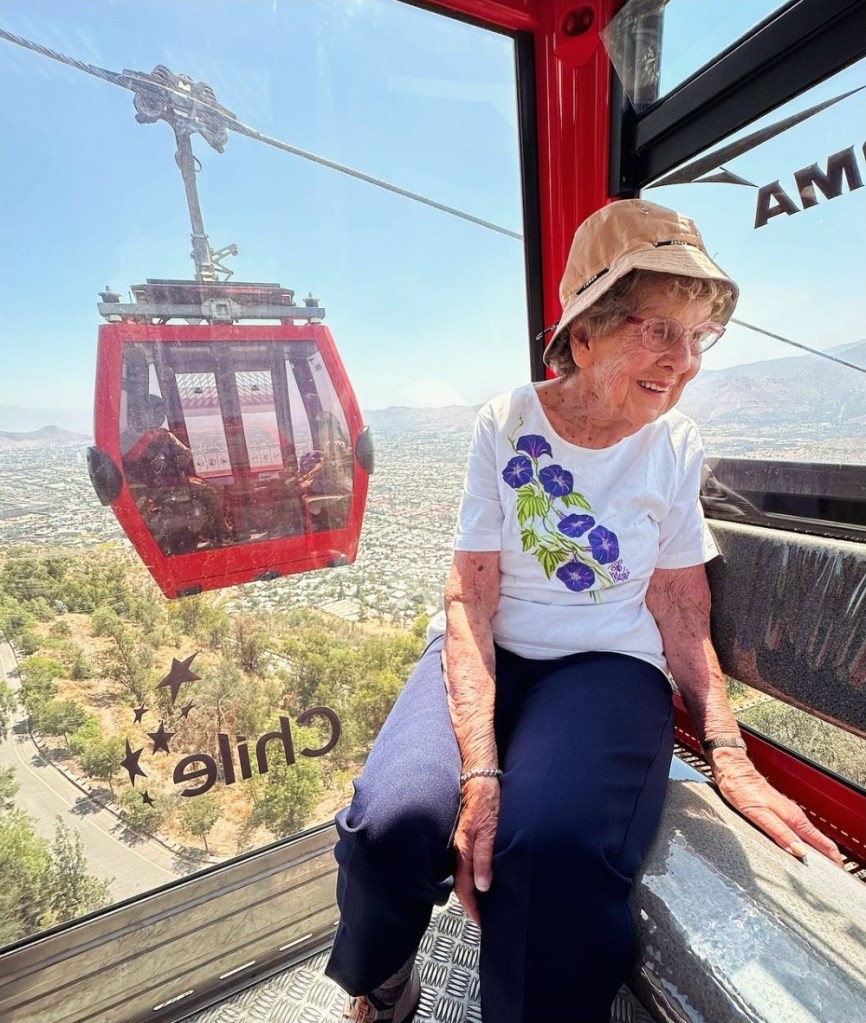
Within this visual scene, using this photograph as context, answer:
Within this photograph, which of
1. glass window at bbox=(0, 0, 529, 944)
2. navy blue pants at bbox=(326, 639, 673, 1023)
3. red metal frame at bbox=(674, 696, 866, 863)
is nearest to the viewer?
navy blue pants at bbox=(326, 639, 673, 1023)

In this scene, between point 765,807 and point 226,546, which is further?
point 226,546

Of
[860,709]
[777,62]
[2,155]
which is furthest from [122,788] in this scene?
[777,62]

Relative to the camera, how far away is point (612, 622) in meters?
1.19

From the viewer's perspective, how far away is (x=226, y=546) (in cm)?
156

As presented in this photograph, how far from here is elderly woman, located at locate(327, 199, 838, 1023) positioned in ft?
2.75

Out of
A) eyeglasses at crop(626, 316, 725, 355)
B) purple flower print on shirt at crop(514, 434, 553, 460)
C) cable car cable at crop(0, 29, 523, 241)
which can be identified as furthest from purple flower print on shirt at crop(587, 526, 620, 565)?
cable car cable at crop(0, 29, 523, 241)

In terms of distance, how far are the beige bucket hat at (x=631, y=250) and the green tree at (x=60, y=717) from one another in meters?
1.64

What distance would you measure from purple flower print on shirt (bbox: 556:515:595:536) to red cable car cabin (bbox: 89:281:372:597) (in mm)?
800

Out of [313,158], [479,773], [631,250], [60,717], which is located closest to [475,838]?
[479,773]

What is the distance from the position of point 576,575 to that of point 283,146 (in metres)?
1.47

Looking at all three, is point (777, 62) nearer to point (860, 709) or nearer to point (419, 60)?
point (419, 60)

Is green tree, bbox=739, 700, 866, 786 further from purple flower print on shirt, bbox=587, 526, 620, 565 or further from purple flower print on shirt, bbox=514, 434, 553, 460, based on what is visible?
purple flower print on shirt, bbox=514, 434, 553, 460

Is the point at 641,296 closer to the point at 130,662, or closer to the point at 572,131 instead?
the point at 572,131

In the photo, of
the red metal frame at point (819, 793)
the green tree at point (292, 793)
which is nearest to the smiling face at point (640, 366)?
the red metal frame at point (819, 793)
